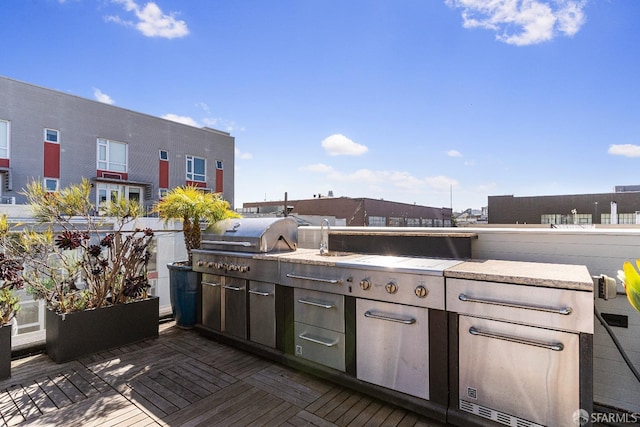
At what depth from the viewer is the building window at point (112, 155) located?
15.9m

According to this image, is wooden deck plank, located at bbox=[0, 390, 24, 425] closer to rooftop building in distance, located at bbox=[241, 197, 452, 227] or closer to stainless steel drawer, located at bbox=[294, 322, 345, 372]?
stainless steel drawer, located at bbox=[294, 322, 345, 372]

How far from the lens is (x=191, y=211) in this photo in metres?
4.12

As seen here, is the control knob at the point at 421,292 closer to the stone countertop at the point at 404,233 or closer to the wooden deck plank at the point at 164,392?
the stone countertop at the point at 404,233

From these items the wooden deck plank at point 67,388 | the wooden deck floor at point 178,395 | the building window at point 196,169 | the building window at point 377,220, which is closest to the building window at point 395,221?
the building window at point 377,220

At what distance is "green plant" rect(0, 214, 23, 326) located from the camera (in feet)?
8.95

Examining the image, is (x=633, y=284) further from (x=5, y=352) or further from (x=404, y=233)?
(x=5, y=352)

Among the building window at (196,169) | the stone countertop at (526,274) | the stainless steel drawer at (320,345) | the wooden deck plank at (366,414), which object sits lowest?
the wooden deck plank at (366,414)

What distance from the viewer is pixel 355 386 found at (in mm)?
2477

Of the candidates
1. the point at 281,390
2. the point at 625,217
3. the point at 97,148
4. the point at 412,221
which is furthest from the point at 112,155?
the point at 625,217

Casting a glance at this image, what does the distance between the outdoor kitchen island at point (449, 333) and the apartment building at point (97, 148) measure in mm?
13930

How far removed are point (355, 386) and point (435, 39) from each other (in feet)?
18.9

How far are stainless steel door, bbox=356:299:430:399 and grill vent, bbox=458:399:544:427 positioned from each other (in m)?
0.24

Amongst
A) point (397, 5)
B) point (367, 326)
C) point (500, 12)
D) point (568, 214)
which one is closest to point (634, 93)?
point (500, 12)

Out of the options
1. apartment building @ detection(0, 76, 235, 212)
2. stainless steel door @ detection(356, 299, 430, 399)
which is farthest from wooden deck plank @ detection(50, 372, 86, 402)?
apartment building @ detection(0, 76, 235, 212)
